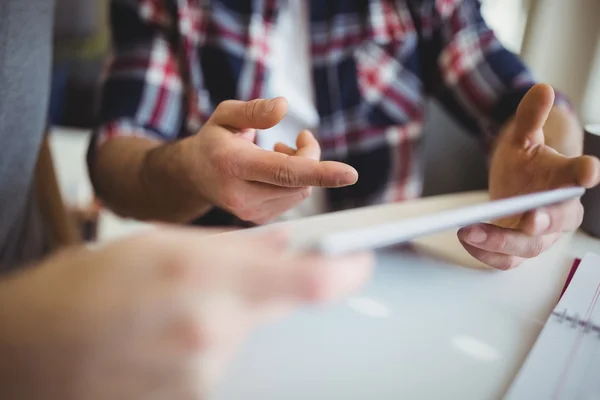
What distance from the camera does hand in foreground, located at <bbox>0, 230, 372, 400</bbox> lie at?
11 centimetres

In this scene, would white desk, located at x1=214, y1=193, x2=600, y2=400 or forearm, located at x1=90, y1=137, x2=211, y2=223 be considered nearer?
white desk, located at x1=214, y1=193, x2=600, y2=400

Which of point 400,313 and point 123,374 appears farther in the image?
point 400,313

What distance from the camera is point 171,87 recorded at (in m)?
0.55

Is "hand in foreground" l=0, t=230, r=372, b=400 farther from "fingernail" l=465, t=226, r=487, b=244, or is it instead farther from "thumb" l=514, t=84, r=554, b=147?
"thumb" l=514, t=84, r=554, b=147

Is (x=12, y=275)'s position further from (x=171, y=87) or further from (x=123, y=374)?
(x=171, y=87)

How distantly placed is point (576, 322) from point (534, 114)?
0.15m

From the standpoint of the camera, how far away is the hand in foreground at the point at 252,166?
28 cm

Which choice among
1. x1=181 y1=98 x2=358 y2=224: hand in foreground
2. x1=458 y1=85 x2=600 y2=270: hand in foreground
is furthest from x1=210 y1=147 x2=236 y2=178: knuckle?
x1=458 y1=85 x2=600 y2=270: hand in foreground

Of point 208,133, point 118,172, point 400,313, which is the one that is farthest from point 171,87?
point 400,313

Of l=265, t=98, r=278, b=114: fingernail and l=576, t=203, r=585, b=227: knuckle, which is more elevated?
l=265, t=98, r=278, b=114: fingernail

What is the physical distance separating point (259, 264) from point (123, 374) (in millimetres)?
44

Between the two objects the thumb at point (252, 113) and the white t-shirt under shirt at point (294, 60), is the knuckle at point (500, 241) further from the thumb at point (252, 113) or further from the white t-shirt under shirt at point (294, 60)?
the white t-shirt under shirt at point (294, 60)

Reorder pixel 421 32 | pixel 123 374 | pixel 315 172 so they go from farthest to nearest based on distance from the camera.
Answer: pixel 421 32, pixel 315 172, pixel 123 374

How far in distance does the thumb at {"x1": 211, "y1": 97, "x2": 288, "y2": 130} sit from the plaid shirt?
0.66 ft
